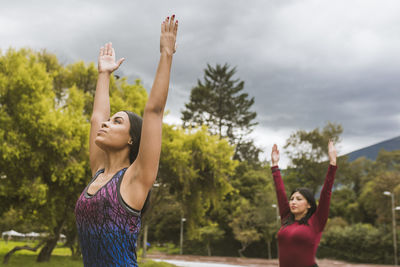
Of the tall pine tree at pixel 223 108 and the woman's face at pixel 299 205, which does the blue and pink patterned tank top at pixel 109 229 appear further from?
the tall pine tree at pixel 223 108

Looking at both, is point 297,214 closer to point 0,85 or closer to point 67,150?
point 67,150

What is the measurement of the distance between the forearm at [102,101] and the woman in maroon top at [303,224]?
188 cm

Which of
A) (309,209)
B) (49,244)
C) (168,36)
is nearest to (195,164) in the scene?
(49,244)

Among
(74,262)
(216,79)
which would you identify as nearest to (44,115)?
(74,262)

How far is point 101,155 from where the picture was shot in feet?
6.81

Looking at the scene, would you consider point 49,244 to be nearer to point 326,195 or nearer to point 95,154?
point 326,195

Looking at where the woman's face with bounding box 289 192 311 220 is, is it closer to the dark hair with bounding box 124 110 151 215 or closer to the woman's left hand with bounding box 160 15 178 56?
the dark hair with bounding box 124 110 151 215

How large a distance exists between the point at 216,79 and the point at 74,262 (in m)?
36.9

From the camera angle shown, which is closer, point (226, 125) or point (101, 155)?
point (101, 155)

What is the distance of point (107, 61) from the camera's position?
242cm

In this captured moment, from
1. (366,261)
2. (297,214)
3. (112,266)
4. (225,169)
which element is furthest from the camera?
(366,261)

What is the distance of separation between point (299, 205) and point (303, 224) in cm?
17

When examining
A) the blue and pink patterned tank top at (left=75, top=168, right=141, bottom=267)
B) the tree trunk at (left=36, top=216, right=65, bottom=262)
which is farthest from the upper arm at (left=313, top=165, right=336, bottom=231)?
the tree trunk at (left=36, top=216, right=65, bottom=262)

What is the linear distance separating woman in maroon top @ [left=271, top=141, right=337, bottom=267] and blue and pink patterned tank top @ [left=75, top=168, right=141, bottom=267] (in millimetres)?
1947
